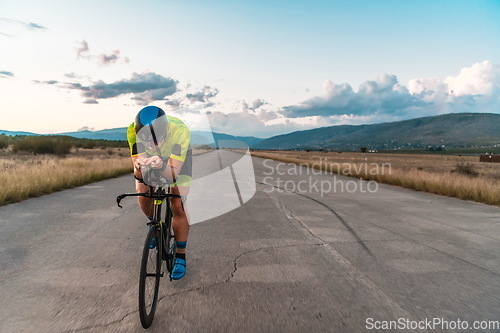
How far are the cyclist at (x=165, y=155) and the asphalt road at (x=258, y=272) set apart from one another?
671mm

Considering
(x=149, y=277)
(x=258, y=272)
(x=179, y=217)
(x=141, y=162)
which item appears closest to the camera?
(x=149, y=277)

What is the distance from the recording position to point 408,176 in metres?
16.2

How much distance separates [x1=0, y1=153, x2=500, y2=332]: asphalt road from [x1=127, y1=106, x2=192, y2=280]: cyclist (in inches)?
26.4

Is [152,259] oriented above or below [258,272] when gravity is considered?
above

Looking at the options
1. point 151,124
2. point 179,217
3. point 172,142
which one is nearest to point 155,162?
point 151,124

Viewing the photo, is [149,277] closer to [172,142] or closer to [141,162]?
[141,162]

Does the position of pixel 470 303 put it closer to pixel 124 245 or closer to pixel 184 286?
pixel 184 286

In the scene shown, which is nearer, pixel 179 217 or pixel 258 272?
pixel 179 217

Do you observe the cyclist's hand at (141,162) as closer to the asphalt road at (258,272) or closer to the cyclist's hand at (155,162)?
the cyclist's hand at (155,162)

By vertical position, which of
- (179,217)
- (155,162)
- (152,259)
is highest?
(155,162)

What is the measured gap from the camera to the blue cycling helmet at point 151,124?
3076mm

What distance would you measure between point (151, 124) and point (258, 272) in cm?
225

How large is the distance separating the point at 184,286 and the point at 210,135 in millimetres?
2635

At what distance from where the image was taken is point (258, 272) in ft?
13.5
